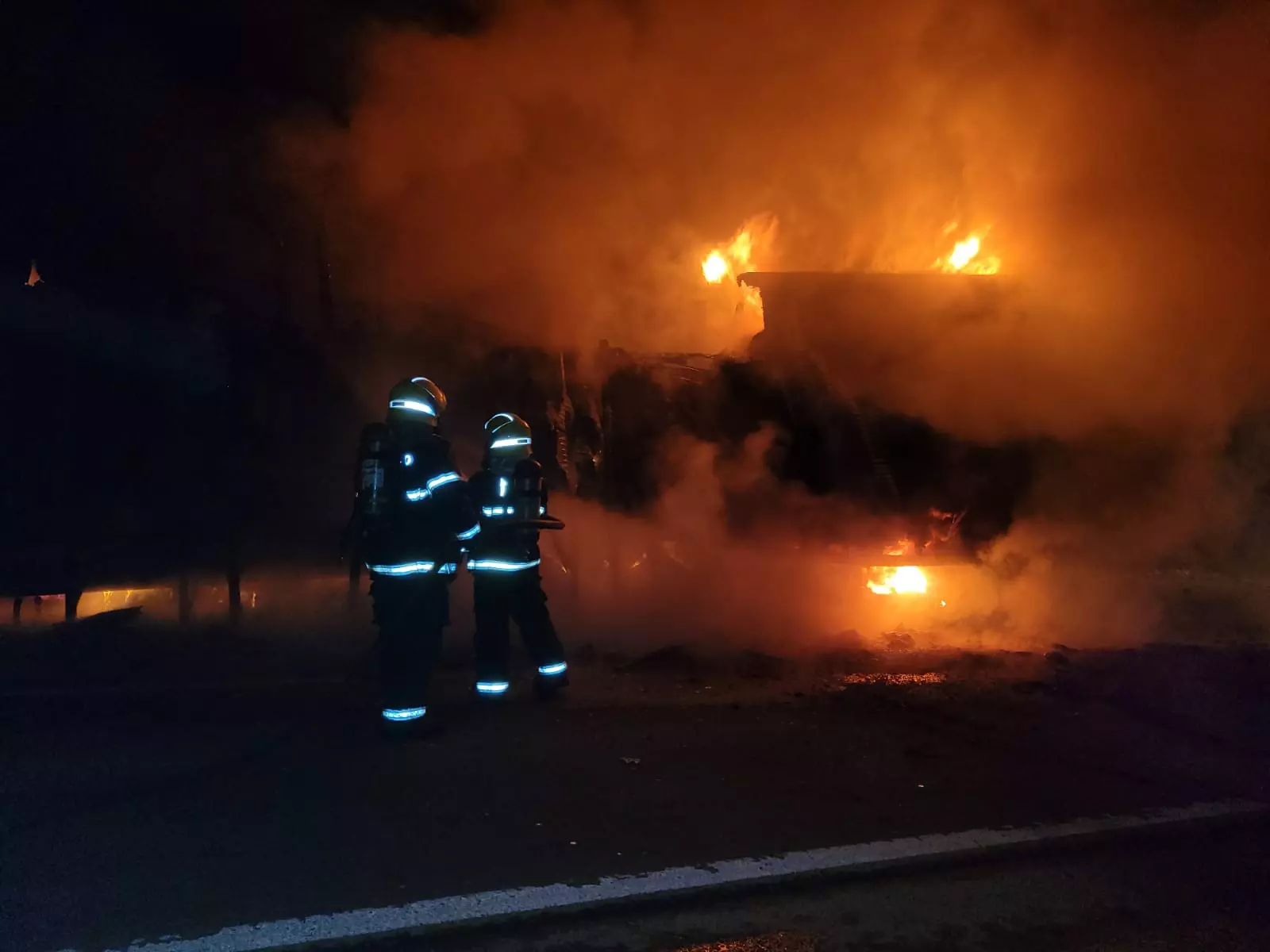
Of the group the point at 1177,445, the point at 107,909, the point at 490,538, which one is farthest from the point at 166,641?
the point at 1177,445

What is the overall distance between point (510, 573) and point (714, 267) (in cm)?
522

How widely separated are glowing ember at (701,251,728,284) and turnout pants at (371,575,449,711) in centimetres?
559

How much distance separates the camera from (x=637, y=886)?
3.09 meters

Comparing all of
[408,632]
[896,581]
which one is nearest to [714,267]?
[896,581]

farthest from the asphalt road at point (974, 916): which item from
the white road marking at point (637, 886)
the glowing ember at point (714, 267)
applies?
the glowing ember at point (714, 267)

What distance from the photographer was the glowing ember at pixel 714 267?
371 inches

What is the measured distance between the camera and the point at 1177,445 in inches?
323

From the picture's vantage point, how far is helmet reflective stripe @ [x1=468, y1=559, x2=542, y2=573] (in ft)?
17.1

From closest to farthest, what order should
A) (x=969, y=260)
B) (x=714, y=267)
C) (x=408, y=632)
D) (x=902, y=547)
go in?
(x=408, y=632) < (x=902, y=547) < (x=969, y=260) < (x=714, y=267)

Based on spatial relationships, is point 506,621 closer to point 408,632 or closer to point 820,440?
point 408,632

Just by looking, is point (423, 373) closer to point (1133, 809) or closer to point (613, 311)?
point (613, 311)

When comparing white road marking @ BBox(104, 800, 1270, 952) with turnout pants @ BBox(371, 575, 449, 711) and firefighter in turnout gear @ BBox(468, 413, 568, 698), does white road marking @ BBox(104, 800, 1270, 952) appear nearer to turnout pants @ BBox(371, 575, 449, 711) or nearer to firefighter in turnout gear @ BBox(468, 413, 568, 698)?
turnout pants @ BBox(371, 575, 449, 711)

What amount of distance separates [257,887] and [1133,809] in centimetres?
331

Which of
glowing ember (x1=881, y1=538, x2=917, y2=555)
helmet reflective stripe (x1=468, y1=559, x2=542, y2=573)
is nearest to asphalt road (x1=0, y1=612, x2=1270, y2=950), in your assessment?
helmet reflective stripe (x1=468, y1=559, x2=542, y2=573)
